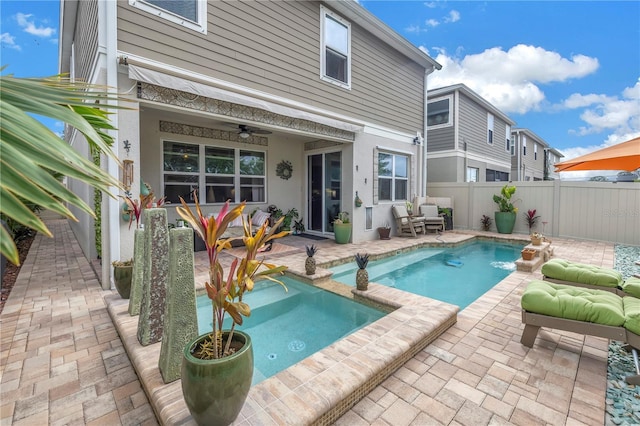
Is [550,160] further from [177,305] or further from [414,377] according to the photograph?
[177,305]

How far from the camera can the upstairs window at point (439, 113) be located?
12.4 m

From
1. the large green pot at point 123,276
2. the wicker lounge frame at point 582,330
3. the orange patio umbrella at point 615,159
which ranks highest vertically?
the orange patio umbrella at point 615,159

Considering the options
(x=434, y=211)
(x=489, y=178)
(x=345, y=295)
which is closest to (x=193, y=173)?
(x=345, y=295)

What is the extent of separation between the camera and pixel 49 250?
7.16 m

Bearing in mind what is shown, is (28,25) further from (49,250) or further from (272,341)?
(272,341)

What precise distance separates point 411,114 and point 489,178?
8.01 metres

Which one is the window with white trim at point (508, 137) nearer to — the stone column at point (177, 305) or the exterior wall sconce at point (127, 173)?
the exterior wall sconce at point (127, 173)

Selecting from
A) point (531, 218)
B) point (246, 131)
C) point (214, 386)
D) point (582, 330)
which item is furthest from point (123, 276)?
point (531, 218)

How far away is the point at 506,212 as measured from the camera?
9.31 meters

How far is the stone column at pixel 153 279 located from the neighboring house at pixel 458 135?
477 inches

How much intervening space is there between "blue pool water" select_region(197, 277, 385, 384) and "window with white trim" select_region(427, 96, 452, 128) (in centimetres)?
1081

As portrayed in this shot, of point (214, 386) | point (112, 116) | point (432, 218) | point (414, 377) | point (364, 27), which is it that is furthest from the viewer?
point (432, 218)

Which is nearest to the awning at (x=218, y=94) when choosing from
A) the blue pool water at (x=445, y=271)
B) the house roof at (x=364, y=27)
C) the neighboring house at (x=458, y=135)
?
the house roof at (x=364, y=27)

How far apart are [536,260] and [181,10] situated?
25.1 feet
